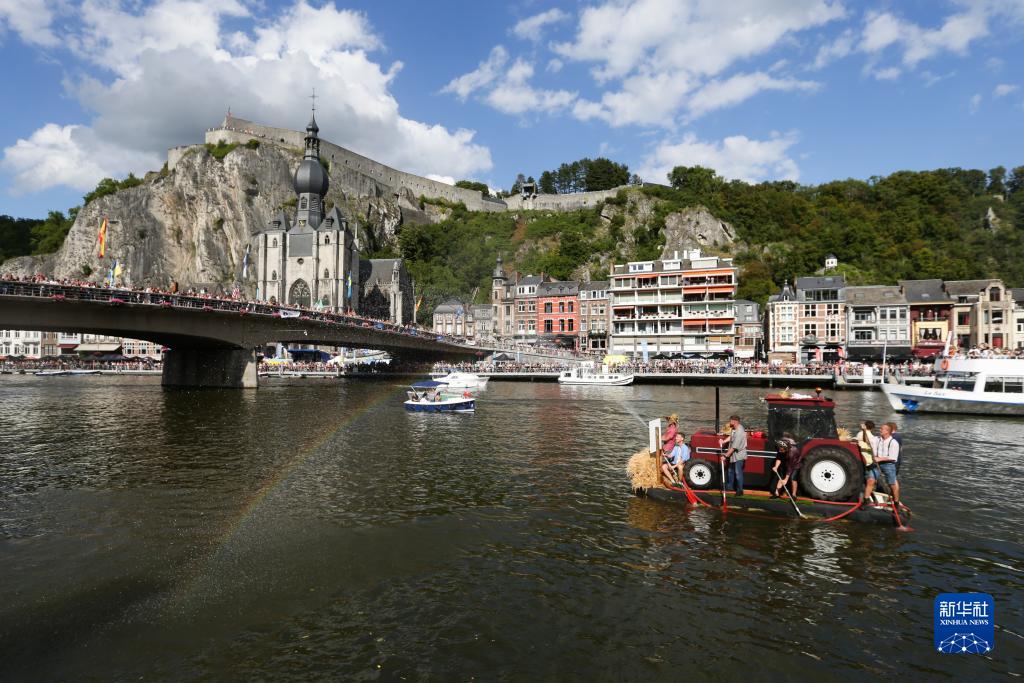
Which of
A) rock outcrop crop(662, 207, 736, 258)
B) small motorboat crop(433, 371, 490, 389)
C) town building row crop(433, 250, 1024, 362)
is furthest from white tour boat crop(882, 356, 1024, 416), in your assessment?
rock outcrop crop(662, 207, 736, 258)

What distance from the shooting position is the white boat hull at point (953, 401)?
42344mm

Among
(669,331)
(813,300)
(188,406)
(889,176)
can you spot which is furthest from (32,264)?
(889,176)

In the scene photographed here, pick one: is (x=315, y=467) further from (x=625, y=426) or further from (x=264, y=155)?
(x=264, y=155)

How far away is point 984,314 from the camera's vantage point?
87.8m

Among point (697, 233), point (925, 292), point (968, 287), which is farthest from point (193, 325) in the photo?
point (697, 233)

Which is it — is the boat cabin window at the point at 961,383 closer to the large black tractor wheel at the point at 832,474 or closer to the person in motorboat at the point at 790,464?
the large black tractor wheel at the point at 832,474

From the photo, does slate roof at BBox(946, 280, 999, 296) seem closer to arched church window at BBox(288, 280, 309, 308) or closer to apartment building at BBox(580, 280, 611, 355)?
apartment building at BBox(580, 280, 611, 355)

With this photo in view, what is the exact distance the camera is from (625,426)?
37938 millimetres

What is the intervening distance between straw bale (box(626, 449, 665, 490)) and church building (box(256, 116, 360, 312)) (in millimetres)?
123426

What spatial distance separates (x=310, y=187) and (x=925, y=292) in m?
126

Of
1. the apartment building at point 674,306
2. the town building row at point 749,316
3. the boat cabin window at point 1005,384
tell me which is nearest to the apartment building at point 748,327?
the town building row at point 749,316

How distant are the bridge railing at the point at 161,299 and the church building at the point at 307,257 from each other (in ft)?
202

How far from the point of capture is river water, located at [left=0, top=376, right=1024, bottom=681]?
9.43 m

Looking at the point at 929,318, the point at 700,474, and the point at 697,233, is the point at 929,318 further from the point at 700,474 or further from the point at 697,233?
the point at 700,474
